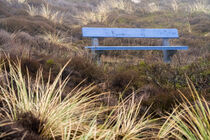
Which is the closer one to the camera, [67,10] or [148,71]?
[148,71]

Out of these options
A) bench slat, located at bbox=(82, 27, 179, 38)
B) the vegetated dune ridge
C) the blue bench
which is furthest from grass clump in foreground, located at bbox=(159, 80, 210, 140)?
bench slat, located at bbox=(82, 27, 179, 38)

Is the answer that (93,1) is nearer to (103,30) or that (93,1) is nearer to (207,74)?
(103,30)

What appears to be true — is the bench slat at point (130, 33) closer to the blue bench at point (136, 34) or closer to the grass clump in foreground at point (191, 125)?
the blue bench at point (136, 34)

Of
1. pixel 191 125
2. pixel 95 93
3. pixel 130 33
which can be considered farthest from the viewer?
pixel 130 33

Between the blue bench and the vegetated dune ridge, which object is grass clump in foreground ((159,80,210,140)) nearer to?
the vegetated dune ridge

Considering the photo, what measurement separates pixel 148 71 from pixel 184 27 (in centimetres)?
945

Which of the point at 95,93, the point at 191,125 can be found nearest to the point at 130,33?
the point at 95,93

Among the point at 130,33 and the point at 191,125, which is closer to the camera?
the point at 191,125

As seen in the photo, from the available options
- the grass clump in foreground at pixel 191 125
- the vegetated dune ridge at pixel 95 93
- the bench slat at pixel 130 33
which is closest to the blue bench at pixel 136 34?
the bench slat at pixel 130 33

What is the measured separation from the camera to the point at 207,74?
3.97 m

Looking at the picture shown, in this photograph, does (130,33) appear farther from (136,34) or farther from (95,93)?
(95,93)

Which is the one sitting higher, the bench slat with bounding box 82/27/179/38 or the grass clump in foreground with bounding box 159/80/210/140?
the bench slat with bounding box 82/27/179/38

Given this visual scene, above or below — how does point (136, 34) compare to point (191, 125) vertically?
above

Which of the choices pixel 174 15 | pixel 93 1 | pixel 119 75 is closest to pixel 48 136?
pixel 119 75
